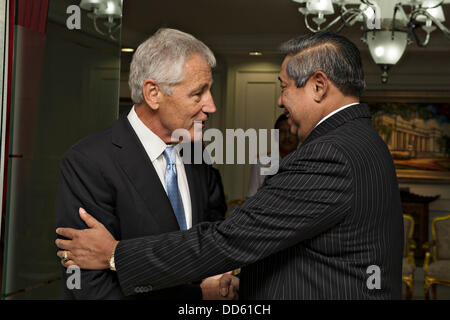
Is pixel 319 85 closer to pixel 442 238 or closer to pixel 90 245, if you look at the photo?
pixel 90 245

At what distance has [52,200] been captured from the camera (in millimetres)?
2035

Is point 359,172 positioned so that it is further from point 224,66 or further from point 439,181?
point 439,181

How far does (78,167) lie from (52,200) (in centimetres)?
56

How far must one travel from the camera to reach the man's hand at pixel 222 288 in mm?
1821

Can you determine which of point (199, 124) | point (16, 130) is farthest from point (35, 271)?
point (199, 124)

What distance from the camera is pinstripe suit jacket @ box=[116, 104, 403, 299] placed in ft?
4.57

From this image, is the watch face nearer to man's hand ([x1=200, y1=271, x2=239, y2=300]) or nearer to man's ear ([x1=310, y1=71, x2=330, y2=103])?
man's hand ([x1=200, y1=271, x2=239, y2=300])

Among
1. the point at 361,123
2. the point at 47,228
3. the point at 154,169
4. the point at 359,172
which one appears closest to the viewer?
the point at 359,172

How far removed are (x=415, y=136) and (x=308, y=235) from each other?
8.23 metres

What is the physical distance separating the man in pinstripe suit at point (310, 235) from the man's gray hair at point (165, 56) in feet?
1.33

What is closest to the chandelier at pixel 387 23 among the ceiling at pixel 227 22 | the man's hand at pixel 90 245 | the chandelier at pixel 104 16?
the chandelier at pixel 104 16

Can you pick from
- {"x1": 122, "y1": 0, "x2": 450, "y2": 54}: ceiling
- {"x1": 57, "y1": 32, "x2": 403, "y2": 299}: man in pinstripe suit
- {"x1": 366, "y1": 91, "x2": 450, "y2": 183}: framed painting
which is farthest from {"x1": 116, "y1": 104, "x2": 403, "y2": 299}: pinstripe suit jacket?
{"x1": 366, "y1": 91, "x2": 450, "y2": 183}: framed painting

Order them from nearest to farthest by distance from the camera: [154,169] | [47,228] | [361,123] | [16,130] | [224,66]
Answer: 1. [361,123]
2. [154,169]
3. [16,130]
4. [47,228]
5. [224,66]

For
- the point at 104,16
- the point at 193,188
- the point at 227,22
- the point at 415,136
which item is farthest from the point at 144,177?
the point at 415,136
